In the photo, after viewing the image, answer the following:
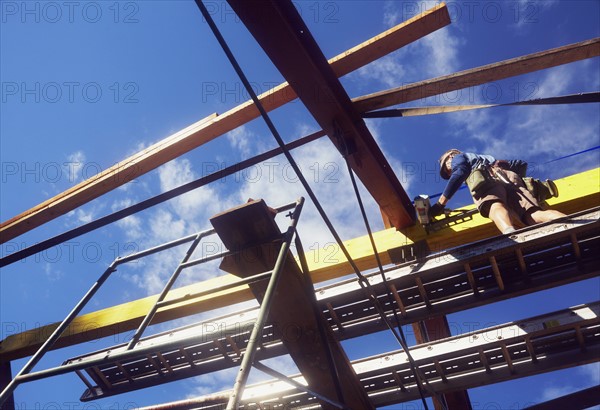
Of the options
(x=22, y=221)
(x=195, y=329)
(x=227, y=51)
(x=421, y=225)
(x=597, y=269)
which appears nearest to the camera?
(x=227, y=51)

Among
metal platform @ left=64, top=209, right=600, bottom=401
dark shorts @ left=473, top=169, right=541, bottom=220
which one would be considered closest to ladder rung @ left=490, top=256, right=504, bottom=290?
metal platform @ left=64, top=209, right=600, bottom=401

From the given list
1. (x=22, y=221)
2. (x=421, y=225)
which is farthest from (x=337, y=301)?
(x=22, y=221)

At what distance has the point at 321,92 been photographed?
426 centimetres

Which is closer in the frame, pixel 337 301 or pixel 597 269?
pixel 597 269

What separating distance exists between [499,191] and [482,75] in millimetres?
1664

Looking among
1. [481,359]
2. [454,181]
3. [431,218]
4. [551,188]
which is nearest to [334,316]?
[481,359]

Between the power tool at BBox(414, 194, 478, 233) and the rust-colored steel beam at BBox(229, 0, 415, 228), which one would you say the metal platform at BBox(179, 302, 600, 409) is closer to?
the power tool at BBox(414, 194, 478, 233)

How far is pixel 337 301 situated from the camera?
4.41m

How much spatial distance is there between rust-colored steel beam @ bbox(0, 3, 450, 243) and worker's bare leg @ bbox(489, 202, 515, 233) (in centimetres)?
200

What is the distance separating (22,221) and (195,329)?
3.15 meters

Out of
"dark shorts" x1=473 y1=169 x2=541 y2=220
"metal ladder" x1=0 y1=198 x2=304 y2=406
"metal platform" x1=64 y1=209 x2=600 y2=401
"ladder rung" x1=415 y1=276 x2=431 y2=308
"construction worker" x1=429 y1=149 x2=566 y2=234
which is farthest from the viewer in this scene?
"dark shorts" x1=473 y1=169 x2=541 y2=220

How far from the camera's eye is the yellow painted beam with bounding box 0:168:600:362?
17.1 feet

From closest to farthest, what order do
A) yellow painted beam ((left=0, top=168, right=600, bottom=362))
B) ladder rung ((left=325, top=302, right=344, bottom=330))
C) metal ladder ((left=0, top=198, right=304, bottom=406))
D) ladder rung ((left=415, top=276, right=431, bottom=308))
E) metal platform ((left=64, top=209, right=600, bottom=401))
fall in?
metal ladder ((left=0, top=198, right=304, bottom=406))
metal platform ((left=64, top=209, right=600, bottom=401))
ladder rung ((left=415, top=276, right=431, bottom=308))
ladder rung ((left=325, top=302, right=344, bottom=330))
yellow painted beam ((left=0, top=168, right=600, bottom=362))

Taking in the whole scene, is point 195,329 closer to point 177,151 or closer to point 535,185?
point 177,151
